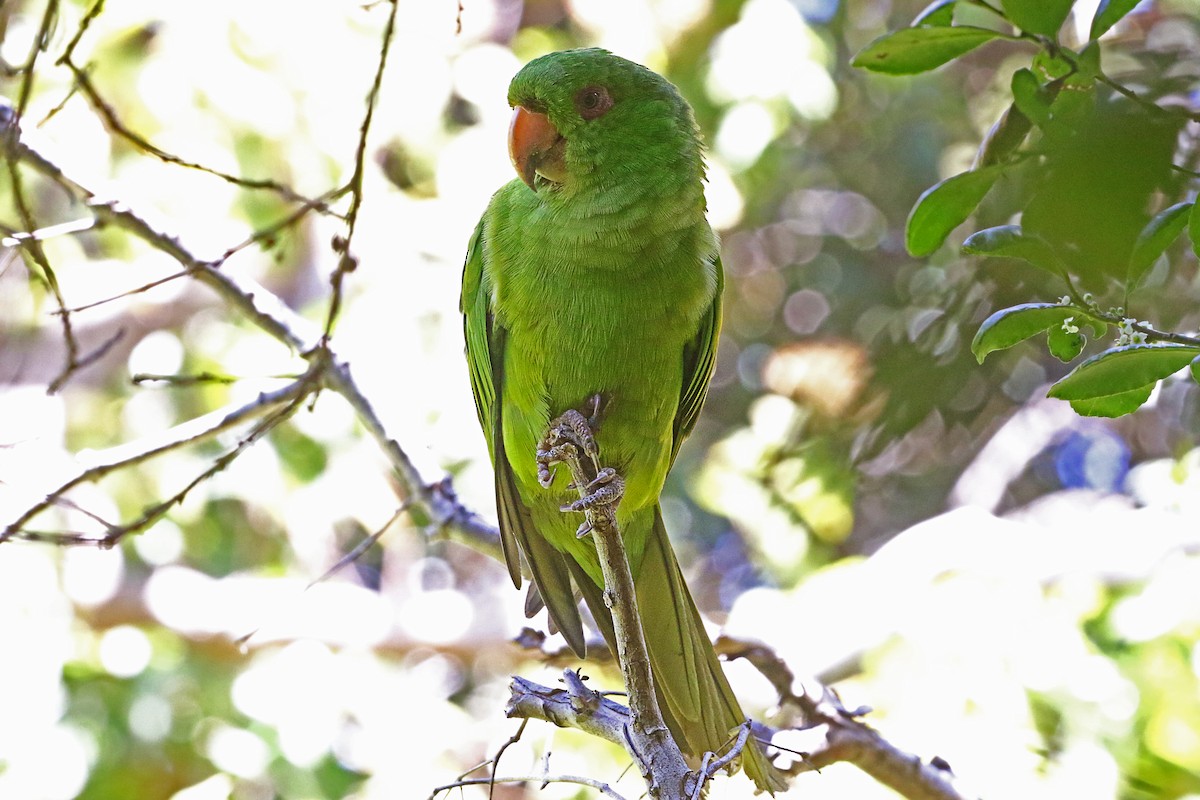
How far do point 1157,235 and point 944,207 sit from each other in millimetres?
355

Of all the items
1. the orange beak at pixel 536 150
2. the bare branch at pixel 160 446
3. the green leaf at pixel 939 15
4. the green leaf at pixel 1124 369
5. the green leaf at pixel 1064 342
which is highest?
the orange beak at pixel 536 150

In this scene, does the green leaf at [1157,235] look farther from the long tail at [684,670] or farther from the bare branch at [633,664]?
the long tail at [684,670]

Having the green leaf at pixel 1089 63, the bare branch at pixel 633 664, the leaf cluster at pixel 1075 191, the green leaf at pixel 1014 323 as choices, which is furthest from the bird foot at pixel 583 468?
the green leaf at pixel 1089 63

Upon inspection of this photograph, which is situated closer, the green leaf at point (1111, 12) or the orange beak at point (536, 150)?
the green leaf at point (1111, 12)

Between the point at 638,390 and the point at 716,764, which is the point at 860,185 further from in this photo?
the point at 716,764

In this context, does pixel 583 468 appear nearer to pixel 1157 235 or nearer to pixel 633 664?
pixel 633 664

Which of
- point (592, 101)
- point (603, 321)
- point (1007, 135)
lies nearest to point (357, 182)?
point (603, 321)

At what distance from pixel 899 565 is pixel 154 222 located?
2.91m

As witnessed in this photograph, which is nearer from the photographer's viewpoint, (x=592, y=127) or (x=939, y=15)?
(x=939, y=15)

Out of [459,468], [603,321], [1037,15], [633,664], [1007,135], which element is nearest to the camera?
[1037,15]

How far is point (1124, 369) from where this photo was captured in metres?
1.38

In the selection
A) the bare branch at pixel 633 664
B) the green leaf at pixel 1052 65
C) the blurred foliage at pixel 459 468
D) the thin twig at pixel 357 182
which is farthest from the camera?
the blurred foliage at pixel 459 468

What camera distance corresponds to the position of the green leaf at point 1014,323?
1.34m

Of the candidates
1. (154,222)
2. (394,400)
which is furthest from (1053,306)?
(394,400)
